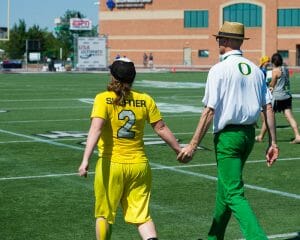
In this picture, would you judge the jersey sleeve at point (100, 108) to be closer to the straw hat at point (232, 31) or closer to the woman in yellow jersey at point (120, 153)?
the woman in yellow jersey at point (120, 153)

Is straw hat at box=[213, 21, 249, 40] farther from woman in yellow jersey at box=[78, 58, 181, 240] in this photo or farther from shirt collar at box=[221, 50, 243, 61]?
woman in yellow jersey at box=[78, 58, 181, 240]

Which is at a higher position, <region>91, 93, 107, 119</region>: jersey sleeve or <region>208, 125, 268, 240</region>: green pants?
<region>91, 93, 107, 119</region>: jersey sleeve

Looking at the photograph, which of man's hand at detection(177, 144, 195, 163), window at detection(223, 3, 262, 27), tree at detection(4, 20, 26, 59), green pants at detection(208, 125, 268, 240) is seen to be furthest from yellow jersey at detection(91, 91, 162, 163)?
tree at detection(4, 20, 26, 59)

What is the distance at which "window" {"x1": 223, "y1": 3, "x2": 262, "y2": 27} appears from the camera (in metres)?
96.0

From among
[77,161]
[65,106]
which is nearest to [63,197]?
[77,161]

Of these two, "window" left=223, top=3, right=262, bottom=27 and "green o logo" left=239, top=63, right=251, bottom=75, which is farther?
"window" left=223, top=3, right=262, bottom=27

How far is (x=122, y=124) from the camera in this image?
22.1 ft

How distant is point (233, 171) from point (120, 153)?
1069 millimetres

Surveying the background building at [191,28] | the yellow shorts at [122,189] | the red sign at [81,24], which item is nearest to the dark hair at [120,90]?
the yellow shorts at [122,189]

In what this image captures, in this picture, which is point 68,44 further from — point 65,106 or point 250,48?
point 65,106

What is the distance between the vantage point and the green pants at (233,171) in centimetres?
708

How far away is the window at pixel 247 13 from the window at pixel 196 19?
3.74 metres

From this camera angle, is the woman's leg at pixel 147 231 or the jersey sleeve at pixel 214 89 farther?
the jersey sleeve at pixel 214 89

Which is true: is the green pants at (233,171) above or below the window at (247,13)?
below
